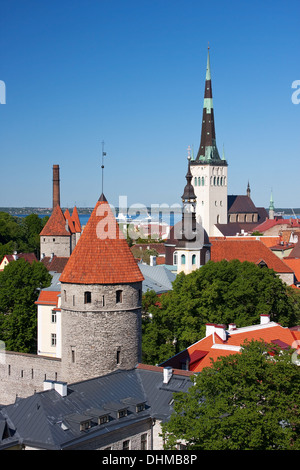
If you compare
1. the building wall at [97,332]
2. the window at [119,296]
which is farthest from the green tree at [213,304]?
the window at [119,296]

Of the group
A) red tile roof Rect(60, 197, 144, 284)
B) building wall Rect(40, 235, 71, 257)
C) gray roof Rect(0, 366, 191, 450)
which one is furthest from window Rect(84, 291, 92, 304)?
building wall Rect(40, 235, 71, 257)

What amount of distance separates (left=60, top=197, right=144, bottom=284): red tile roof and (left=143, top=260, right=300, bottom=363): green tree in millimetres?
5908

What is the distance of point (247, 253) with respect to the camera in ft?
182

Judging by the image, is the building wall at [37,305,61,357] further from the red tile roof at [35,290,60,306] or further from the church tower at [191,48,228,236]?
the church tower at [191,48,228,236]

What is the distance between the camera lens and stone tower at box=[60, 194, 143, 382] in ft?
80.2

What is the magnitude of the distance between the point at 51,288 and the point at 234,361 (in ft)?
66.3

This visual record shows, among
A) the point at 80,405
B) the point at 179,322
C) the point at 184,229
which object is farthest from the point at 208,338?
the point at 184,229

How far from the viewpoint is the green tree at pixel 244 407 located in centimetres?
1750

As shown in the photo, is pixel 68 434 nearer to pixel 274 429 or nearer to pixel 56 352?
pixel 274 429

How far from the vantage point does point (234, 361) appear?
64.8 ft

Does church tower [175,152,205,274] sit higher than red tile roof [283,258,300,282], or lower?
higher

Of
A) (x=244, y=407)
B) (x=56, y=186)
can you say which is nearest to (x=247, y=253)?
(x=56, y=186)

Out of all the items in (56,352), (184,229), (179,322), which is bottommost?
(56,352)
